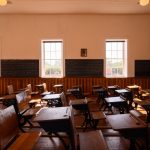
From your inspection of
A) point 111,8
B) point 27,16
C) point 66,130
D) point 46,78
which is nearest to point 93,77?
point 46,78

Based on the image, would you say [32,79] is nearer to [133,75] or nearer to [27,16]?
[27,16]

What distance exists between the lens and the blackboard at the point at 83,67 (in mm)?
11539

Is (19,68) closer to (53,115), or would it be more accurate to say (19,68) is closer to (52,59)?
(52,59)

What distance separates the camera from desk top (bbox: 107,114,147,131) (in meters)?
3.20

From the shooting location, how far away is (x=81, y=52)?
11539mm

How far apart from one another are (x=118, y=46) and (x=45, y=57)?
343 cm

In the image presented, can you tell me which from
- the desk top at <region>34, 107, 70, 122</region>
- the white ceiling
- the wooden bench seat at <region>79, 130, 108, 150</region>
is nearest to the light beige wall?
the white ceiling

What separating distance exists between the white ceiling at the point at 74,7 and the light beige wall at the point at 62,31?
1.20 feet

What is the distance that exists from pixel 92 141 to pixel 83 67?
8.31m

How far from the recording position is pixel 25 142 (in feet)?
10.4

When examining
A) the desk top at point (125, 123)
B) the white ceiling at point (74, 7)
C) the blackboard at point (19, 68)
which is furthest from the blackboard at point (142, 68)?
the desk top at point (125, 123)

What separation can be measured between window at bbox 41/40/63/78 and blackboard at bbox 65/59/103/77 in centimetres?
47

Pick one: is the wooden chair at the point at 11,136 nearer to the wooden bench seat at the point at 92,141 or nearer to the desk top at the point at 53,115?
the desk top at the point at 53,115

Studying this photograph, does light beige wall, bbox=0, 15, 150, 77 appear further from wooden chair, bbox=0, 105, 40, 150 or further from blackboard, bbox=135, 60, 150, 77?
wooden chair, bbox=0, 105, 40, 150
